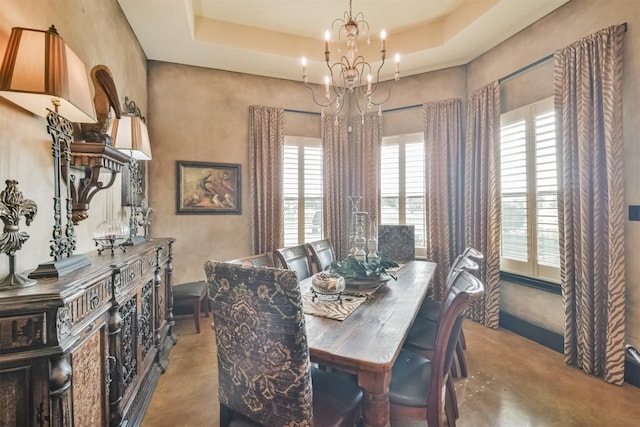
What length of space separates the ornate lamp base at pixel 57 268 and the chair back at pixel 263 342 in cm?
63

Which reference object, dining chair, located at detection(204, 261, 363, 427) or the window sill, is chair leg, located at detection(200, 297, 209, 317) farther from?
the window sill

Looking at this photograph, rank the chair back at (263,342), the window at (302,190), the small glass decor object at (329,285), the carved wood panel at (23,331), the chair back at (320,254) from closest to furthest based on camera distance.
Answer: the carved wood panel at (23,331)
the chair back at (263,342)
the small glass decor object at (329,285)
the chair back at (320,254)
the window at (302,190)

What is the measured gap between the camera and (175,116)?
3.76 meters

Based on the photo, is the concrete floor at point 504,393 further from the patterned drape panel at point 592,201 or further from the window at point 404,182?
the window at point 404,182

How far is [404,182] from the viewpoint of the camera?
14.0ft

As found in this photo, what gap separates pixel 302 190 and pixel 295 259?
6.22ft

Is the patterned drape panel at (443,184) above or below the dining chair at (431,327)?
above

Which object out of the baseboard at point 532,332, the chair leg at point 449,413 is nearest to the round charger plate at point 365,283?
the chair leg at point 449,413

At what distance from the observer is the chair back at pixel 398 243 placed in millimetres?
3455

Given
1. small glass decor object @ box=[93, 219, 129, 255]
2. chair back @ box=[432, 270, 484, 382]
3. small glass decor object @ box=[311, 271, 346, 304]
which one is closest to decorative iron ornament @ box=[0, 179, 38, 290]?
small glass decor object @ box=[93, 219, 129, 255]

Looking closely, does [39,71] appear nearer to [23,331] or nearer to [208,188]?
[23,331]

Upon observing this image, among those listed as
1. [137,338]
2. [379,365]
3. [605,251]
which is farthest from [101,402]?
[605,251]

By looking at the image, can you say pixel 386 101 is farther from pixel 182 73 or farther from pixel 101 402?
pixel 101 402

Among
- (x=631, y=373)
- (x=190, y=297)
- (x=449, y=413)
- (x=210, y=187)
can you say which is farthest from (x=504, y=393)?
(x=210, y=187)
